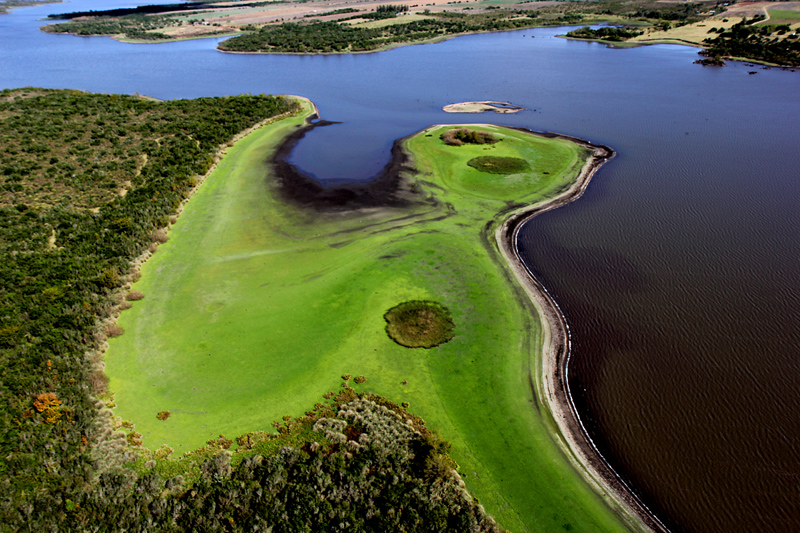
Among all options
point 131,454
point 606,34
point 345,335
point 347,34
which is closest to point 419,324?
point 345,335

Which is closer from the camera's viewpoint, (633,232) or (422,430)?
(422,430)

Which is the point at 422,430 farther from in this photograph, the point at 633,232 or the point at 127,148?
the point at 127,148

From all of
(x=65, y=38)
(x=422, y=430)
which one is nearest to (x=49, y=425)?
(x=422, y=430)

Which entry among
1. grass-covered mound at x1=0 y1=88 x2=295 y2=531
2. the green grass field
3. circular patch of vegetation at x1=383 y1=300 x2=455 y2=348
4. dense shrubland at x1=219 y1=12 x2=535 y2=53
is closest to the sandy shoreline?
the green grass field

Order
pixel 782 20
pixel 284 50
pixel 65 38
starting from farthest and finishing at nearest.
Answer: pixel 65 38
pixel 284 50
pixel 782 20

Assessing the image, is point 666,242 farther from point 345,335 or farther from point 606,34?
point 606,34

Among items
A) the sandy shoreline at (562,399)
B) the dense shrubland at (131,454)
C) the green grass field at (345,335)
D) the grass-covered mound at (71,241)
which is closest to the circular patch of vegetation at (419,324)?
the green grass field at (345,335)

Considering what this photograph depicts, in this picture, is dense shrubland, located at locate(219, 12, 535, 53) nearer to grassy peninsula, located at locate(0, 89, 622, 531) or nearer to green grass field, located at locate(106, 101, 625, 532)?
grassy peninsula, located at locate(0, 89, 622, 531)

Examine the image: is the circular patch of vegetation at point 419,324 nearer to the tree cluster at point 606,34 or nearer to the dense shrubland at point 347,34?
the dense shrubland at point 347,34
